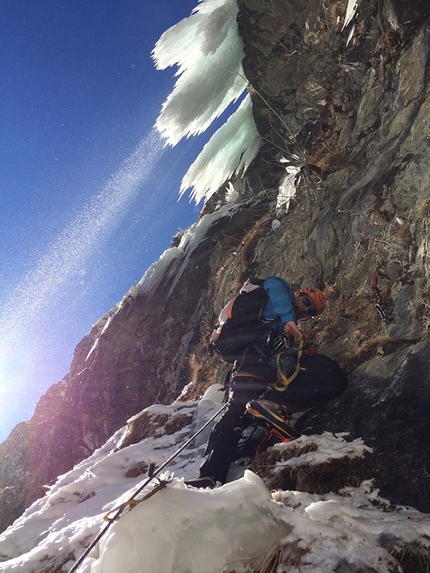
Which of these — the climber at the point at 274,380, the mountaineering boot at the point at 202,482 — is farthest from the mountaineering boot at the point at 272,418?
the mountaineering boot at the point at 202,482

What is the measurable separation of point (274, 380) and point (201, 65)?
10754mm

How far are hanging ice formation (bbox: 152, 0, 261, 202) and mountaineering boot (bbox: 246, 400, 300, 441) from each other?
958 centimetres

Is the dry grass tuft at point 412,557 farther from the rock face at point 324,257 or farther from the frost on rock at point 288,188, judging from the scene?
the frost on rock at point 288,188

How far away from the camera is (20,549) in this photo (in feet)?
13.2

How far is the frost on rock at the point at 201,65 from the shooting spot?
441 inches

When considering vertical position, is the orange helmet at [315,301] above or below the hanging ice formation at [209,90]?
below

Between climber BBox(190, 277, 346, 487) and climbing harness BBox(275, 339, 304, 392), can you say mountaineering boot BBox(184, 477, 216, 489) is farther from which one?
climbing harness BBox(275, 339, 304, 392)

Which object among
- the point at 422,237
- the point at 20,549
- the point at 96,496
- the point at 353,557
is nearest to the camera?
the point at 353,557

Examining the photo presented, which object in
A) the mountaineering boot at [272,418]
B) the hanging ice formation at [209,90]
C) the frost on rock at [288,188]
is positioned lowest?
the mountaineering boot at [272,418]

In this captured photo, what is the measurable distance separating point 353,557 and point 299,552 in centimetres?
28

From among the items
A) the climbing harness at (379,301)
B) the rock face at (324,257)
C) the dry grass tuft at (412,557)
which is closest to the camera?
the dry grass tuft at (412,557)

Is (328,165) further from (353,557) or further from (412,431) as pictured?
(353,557)

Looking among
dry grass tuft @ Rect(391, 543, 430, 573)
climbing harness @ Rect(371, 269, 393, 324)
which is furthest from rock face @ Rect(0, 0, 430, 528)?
dry grass tuft @ Rect(391, 543, 430, 573)

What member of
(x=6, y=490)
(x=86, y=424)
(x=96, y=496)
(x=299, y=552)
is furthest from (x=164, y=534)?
(x=6, y=490)
